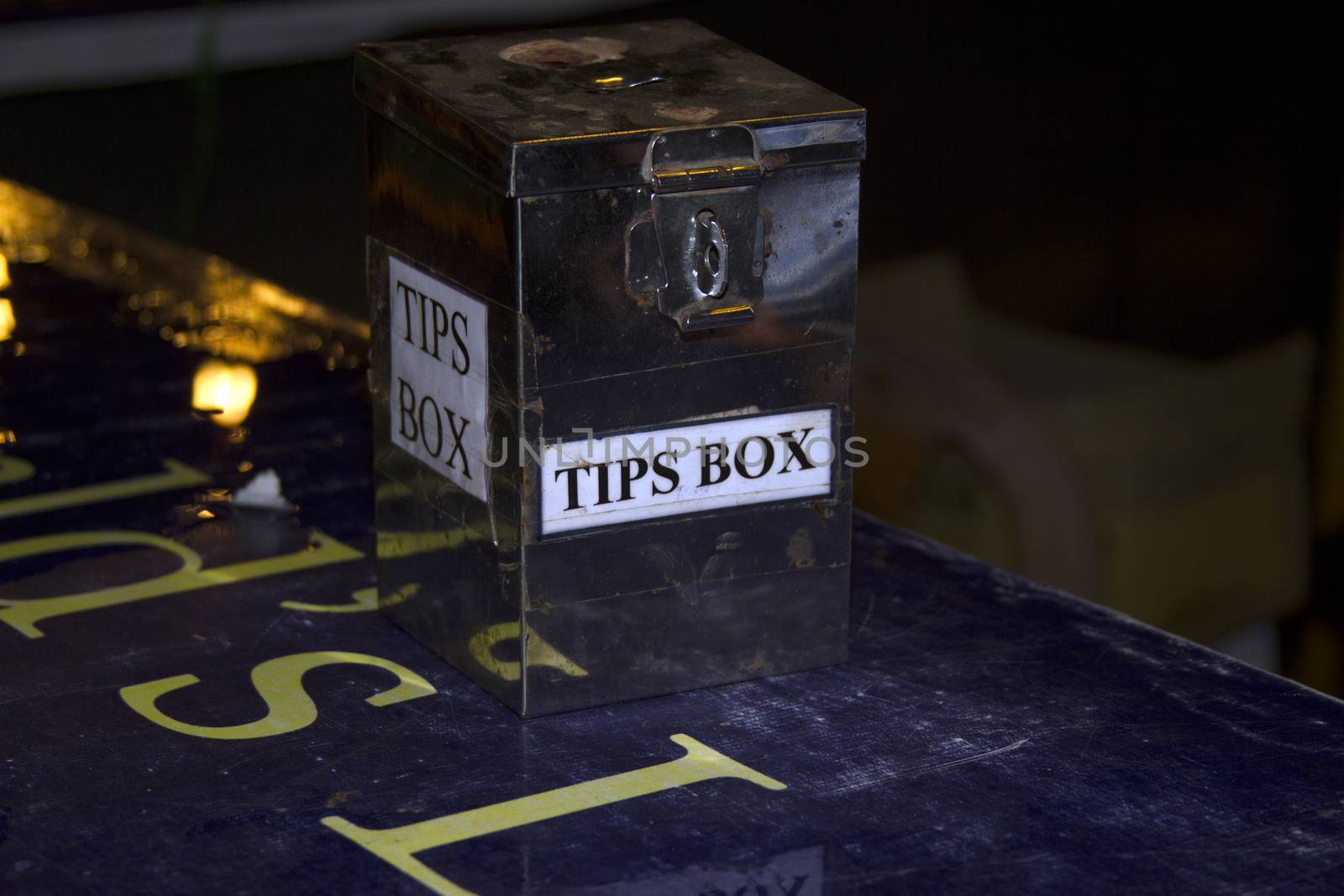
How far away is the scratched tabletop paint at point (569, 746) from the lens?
2.69 feet

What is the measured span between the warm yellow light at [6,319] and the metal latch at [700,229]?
87 cm

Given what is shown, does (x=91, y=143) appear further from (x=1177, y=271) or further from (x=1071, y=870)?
(x=1071, y=870)

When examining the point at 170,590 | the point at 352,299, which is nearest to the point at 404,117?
the point at 170,590

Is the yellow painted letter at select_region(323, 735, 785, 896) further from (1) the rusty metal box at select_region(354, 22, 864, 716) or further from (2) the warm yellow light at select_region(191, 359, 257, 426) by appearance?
(2) the warm yellow light at select_region(191, 359, 257, 426)

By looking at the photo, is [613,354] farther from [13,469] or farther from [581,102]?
[13,469]

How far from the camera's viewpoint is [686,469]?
37.6 inches

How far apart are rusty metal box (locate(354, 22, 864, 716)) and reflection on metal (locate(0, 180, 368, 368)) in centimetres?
56

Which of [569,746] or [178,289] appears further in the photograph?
[178,289]

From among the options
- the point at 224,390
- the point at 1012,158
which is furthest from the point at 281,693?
the point at 1012,158

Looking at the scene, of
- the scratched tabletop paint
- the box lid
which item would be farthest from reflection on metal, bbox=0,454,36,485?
the box lid

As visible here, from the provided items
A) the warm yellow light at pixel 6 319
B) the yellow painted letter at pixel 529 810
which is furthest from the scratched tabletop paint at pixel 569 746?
the warm yellow light at pixel 6 319

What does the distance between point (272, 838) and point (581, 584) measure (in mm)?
206

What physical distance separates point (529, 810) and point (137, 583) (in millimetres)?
382

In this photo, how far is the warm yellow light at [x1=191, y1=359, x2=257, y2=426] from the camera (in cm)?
141
